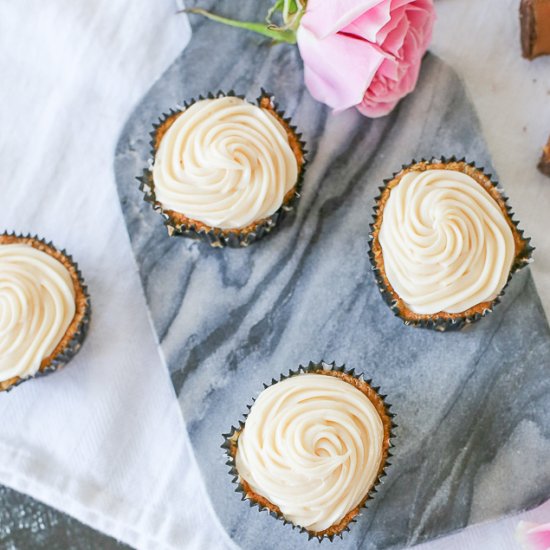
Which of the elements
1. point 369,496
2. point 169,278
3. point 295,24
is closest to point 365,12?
point 295,24

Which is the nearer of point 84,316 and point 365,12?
point 365,12

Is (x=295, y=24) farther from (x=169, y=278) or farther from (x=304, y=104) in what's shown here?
(x=169, y=278)

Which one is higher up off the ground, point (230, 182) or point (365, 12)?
point (365, 12)

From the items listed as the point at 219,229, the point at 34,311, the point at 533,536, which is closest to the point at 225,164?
the point at 219,229

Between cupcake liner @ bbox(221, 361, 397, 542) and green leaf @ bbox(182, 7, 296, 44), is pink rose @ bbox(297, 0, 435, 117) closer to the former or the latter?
green leaf @ bbox(182, 7, 296, 44)

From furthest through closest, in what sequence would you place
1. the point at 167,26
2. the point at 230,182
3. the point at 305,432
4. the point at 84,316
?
the point at 167,26 < the point at 84,316 < the point at 230,182 < the point at 305,432

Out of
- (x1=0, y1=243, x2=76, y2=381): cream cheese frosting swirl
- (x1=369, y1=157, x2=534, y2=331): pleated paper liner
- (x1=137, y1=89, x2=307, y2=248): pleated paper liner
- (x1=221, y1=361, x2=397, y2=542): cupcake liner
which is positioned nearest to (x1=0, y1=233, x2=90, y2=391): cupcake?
(x1=0, y1=243, x2=76, y2=381): cream cheese frosting swirl

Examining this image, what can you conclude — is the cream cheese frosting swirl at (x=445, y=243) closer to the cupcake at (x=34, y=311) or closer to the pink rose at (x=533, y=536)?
the pink rose at (x=533, y=536)

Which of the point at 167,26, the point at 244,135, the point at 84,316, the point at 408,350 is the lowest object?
the point at 84,316
